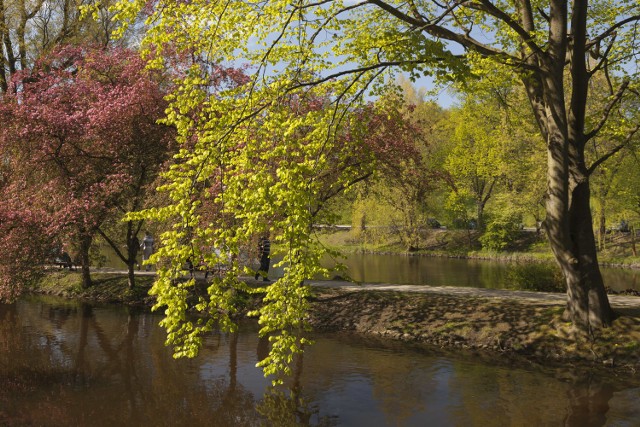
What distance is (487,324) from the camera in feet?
41.8

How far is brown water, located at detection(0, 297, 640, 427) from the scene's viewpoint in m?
8.20

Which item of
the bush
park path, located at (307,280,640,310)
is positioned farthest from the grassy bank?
park path, located at (307,280,640,310)

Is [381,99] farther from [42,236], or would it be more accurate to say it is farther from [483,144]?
[483,144]

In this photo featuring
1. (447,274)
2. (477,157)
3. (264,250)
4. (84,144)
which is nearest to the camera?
(84,144)

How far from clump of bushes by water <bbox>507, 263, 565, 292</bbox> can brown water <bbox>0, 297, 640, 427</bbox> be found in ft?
23.3

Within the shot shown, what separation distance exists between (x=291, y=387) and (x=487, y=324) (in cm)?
557

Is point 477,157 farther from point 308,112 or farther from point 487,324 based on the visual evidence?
point 308,112

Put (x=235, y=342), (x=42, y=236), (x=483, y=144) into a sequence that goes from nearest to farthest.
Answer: (x=235, y=342)
(x=42, y=236)
(x=483, y=144)

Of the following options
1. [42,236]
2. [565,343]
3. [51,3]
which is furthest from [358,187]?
[51,3]

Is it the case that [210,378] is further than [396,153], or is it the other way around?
[396,153]

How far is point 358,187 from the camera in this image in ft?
61.3

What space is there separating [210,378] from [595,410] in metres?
6.83

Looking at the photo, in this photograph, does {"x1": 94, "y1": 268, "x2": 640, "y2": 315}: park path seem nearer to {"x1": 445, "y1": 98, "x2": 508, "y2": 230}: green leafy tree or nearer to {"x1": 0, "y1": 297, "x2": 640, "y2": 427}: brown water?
{"x1": 0, "y1": 297, "x2": 640, "y2": 427}: brown water

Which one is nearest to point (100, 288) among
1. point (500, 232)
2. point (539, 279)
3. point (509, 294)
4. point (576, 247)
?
point (509, 294)
